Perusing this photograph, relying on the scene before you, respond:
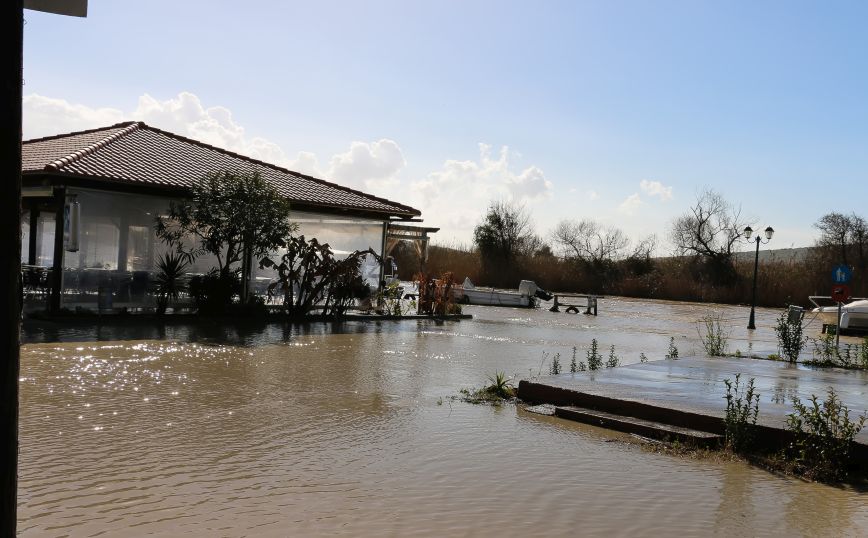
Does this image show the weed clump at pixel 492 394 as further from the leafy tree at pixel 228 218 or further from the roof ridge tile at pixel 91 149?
the roof ridge tile at pixel 91 149

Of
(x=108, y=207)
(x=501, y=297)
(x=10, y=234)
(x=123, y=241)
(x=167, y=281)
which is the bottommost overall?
(x=501, y=297)

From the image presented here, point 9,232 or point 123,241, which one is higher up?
point 123,241

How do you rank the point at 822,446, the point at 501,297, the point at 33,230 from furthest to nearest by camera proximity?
the point at 501,297 < the point at 33,230 < the point at 822,446

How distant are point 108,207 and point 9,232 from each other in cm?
1583

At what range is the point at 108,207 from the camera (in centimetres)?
1709

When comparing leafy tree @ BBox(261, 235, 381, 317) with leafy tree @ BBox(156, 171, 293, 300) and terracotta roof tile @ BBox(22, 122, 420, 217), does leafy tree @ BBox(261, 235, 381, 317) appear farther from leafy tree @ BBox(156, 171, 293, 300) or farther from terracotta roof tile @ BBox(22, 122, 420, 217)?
terracotta roof tile @ BBox(22, 122, 420, 217)

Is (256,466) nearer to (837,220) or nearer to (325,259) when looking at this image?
(325,259)

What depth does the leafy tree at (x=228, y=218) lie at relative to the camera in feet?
57.0

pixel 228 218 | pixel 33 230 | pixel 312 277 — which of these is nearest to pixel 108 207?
pixel 228 218

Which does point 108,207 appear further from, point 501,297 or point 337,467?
point 501,297

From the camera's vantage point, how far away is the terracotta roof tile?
16719mm

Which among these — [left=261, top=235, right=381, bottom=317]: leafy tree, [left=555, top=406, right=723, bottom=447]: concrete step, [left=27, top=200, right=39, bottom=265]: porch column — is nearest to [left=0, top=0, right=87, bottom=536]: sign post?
[left=555, top=406, right=723, bottom=447]: concrete step

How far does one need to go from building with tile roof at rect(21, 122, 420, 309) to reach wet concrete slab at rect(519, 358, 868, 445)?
36.1 feet

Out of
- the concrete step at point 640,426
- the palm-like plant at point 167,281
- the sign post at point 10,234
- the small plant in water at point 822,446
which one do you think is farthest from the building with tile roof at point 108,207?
the sign post at point 10,234
